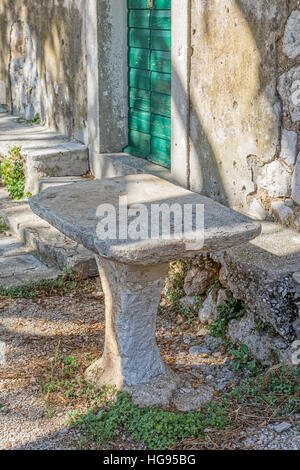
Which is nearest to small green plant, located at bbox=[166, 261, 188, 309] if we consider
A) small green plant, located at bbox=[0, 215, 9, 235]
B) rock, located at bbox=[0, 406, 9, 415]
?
rock, located at bbox=[0, 406, 9, 415]

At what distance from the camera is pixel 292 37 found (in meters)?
3.76

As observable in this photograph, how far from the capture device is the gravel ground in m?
3.05

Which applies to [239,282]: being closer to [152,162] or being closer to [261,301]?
[261,301]

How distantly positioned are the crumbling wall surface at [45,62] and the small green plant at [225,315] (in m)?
3.13

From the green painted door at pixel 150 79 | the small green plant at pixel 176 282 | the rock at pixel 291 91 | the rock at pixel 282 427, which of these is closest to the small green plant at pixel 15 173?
the green painted door at pixel 150 79

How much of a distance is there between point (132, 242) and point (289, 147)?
155 centimetres

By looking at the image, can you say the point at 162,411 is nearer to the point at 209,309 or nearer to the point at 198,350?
the point at 198,350

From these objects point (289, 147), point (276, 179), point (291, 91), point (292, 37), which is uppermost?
point (292, 37)

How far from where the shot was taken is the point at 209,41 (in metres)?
4.45

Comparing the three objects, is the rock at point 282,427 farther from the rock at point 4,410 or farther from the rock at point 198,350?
the rock at point 4,410

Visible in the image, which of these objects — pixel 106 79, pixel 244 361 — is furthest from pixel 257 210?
pixel 106 79

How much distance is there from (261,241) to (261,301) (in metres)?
0.44

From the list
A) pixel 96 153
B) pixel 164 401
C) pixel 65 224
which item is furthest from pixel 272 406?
pixel 96 153

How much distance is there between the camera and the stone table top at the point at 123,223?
2.79 m
